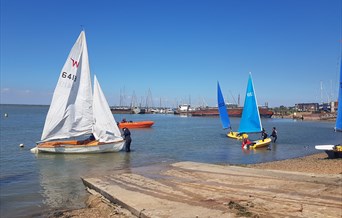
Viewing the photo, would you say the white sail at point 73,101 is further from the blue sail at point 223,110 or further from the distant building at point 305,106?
the distant building at point 305,106

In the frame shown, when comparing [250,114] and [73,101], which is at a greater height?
[73,101]

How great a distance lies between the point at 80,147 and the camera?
82.5ft

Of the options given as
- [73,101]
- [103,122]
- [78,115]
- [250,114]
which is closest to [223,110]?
[250,114]

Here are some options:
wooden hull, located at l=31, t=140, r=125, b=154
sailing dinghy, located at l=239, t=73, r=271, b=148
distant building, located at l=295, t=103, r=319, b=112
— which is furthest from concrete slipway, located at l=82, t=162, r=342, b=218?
distant building, located at l=295, t=103, r=319, b=112

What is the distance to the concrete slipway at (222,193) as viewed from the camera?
8.34 m

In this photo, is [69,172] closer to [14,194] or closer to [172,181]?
[14,194]

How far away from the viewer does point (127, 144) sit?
86.3ft

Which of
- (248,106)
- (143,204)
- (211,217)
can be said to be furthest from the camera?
(248,106)

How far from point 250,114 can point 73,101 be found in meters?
18.7

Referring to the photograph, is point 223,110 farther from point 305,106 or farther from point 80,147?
point 305,106

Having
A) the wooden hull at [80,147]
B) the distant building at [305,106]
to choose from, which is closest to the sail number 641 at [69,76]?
the wooden hull at [80,147]

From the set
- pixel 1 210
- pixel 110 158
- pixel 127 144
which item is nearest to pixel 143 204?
pixel 1 210

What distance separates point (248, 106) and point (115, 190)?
28262 millimetres

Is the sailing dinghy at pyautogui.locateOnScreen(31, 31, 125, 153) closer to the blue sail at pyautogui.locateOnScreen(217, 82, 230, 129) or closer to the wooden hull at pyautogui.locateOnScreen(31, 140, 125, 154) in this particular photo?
the wooden hull at pyautogui.locateOnScreen(31, 140, 125, 154)
